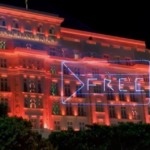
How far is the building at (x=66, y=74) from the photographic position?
193 ft

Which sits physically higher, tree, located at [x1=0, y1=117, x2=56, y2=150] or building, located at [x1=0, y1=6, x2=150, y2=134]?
building, located at [x1=0, y1=6, x2=150, y2=134]

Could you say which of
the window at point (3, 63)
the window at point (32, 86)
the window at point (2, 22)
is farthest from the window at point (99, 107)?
the window at point (2, 22)

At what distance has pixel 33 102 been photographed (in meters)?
58.8

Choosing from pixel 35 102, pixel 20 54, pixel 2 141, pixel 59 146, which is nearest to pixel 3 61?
pixel 20 54

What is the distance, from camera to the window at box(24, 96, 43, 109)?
2291 inches

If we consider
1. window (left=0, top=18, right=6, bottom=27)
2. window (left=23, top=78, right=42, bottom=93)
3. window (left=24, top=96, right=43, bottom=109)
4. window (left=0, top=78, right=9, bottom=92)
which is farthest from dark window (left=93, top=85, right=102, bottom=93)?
window (left=0, top=18, right=6, bottom=27)

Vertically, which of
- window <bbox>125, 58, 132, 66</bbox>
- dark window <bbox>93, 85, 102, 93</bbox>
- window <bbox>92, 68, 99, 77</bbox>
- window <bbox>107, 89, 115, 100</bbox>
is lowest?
window <bbox>107, 89, 115, 100</bbox>

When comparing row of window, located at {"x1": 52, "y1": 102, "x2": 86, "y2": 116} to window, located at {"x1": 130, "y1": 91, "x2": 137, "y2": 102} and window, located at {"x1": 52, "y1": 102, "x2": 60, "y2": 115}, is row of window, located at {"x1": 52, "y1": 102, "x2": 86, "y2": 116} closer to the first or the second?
window, located at {"x1": 52, "y1": 102, "x2": 60, "y2": 115}

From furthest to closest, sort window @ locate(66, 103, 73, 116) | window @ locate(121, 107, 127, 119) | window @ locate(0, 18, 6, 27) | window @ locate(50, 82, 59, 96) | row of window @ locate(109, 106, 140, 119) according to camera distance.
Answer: window @ locate(121, 107, 127, 119)
row of window @ locate(109, 106, 140, 119)
window @ locate(66, 103, 73, 116)
window @ locate(50, 82, 59, 96)
window @ locate(0, 18, 6, 27)

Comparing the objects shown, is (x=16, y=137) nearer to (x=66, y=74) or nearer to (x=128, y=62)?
(x=66, y=74)

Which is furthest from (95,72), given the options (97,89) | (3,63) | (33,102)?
(3,63)

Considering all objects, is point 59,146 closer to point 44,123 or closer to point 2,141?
point 2,141

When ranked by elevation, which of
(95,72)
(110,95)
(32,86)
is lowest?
(110,95)

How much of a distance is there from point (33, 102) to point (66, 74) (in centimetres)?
818
